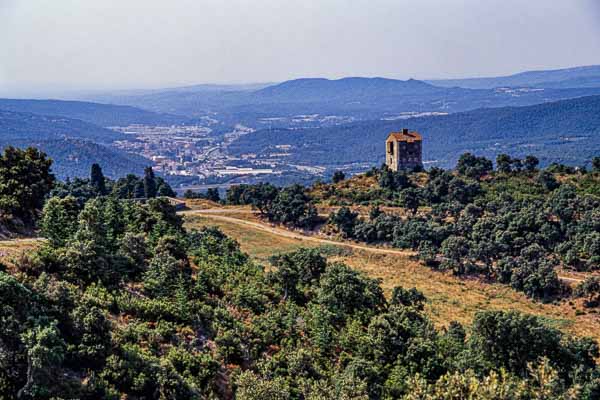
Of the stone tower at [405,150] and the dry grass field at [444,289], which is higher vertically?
the stone tower at [405,150]

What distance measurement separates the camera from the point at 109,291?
25.2m

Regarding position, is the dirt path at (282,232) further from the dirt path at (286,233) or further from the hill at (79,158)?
the hill at (79,158)

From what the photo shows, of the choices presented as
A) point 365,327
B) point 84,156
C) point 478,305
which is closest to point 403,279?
point 478,305

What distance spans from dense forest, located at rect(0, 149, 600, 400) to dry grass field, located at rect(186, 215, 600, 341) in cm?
856

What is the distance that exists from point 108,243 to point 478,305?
27.8 meters

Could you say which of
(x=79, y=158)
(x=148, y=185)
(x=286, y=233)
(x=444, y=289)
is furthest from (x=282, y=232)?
(x=79, y=158)

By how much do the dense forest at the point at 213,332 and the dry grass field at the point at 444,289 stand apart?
8563 millimetres

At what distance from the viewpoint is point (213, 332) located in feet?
81.5

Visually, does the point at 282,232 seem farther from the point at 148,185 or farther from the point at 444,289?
the point at 444,289

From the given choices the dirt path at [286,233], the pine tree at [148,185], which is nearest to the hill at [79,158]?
the pine tree at [148,185]

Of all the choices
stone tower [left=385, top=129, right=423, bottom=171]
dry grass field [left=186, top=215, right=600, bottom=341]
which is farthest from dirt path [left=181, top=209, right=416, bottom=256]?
stone tower [left=385, top=129, right=423, bottom=171]

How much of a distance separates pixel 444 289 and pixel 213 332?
27.0 meters

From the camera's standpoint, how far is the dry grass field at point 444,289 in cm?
3962

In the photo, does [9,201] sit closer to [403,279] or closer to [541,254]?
[403,279]
